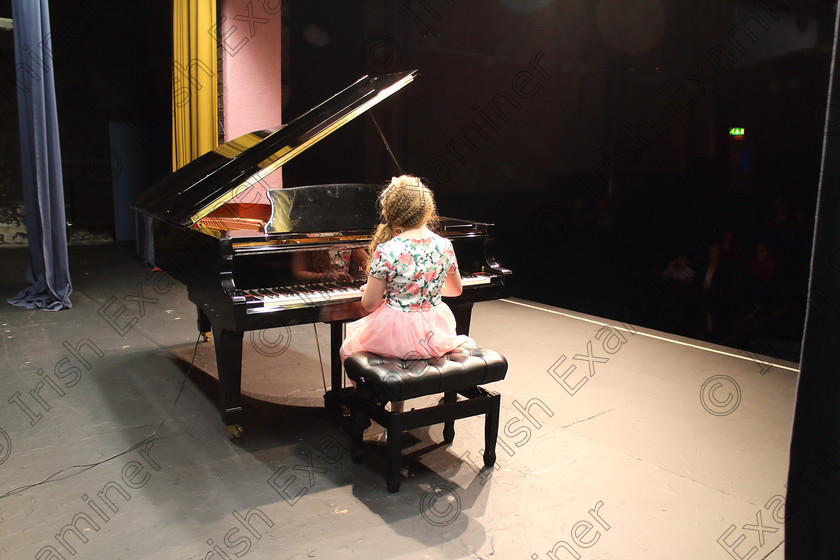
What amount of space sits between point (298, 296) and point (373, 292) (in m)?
0.38

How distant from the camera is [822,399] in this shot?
929 millimetres

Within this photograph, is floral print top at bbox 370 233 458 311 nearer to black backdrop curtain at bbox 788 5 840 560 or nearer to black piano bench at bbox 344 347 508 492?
black piano bench at bbox 344 347 508 492

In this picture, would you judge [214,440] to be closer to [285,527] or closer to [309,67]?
[285,527]

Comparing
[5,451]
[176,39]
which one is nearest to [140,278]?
[176,39]

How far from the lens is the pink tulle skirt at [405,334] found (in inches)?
98.1

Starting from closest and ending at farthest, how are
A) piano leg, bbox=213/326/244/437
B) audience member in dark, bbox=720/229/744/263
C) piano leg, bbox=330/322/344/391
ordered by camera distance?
piano leg, bbox=213/326/244/437, piano leg, bbox=330/322/344/391, audience member in dark, bbox=720/229/744/263

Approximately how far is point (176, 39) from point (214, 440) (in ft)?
14.3

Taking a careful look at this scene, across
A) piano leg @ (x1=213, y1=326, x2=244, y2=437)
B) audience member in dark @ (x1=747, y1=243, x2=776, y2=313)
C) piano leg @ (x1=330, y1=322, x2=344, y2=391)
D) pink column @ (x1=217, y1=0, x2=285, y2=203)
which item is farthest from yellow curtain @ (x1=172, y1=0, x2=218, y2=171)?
audience member in dark @ (x1=747, y1=243, x2=776, y2=313)

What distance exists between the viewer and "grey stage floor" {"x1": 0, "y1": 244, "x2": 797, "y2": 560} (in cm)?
218

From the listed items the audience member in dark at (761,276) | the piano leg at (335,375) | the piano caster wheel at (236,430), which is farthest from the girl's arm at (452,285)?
the audience member in dark at (761,276)

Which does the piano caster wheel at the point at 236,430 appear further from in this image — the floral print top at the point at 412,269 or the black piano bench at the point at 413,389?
the floral print top at the point at 412,269

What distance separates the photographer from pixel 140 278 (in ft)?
21.7

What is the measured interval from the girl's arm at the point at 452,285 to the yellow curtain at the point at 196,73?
12.0 feet

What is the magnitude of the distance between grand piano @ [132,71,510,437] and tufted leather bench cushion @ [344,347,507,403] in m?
0.37
